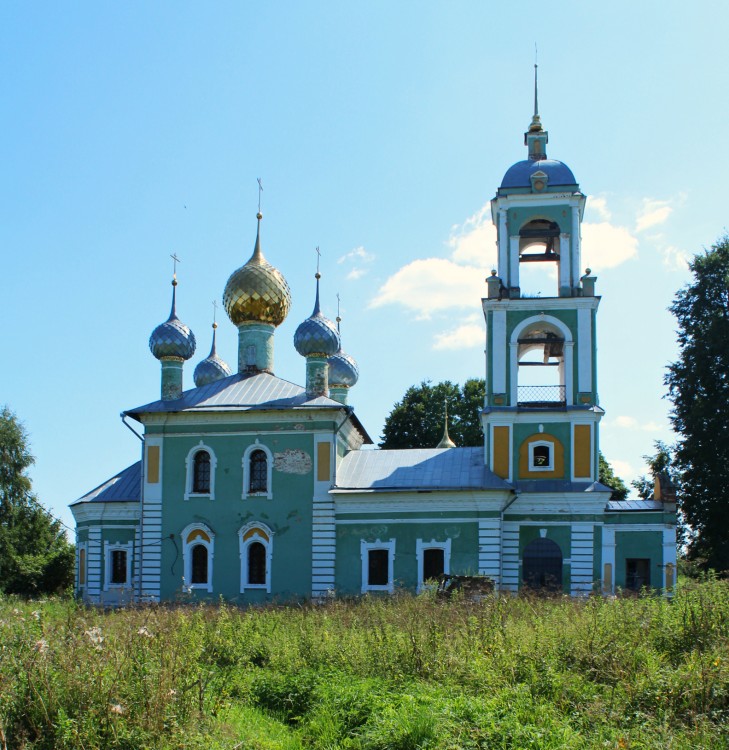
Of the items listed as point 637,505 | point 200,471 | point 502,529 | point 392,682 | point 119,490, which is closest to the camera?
point 392,682

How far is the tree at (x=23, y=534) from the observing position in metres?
29.5

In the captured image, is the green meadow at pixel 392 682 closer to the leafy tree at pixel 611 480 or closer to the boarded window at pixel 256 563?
the boarded window at pixel 256 563

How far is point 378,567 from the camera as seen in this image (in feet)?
66.2

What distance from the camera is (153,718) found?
6.36m

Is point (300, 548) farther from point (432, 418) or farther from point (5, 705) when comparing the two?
point (432, 418)

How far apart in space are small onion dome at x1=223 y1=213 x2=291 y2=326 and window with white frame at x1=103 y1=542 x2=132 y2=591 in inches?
252

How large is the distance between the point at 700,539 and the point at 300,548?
11.3 metres

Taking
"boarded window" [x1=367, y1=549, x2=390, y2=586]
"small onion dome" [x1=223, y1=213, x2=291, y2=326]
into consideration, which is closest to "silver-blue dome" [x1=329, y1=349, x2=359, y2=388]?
"small onion dome" [x1=223, y1=213, x2=291, y2=326]

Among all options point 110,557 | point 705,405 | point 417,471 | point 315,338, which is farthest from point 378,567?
point 705,405

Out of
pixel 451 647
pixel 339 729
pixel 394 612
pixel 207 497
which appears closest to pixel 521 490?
pixel 207 497

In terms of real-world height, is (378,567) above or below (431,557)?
below

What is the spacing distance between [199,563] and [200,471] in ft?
6.89

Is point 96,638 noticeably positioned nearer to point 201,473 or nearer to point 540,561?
point 201,473

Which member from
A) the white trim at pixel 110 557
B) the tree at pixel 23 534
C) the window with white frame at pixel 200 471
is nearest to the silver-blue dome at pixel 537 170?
the window with white frame at pixel 200 471
